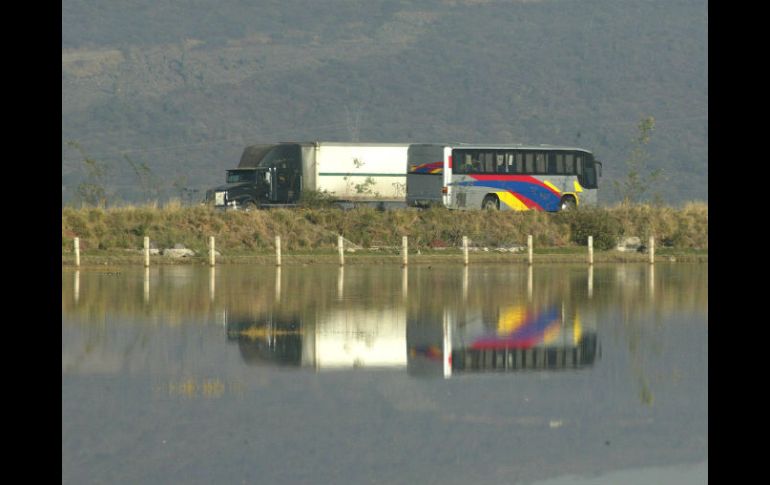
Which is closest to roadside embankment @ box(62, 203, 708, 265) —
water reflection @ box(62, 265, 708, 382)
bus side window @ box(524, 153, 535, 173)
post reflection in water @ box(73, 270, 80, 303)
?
bus side window @ box(524, 153, 535, 173)

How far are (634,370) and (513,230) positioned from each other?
4028 centimetres

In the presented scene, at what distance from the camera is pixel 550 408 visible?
2053cm

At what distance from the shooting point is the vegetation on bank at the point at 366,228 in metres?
58.5

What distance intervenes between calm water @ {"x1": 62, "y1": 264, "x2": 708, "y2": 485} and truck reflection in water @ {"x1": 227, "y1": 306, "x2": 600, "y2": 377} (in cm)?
6

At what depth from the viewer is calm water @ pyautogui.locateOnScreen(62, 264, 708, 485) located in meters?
17.0

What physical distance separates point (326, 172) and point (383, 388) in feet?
165

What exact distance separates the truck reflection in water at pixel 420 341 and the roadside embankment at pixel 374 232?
2414 cm

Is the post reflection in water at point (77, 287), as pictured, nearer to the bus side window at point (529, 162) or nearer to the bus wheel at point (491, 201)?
the bus wheel at point (491, 201)

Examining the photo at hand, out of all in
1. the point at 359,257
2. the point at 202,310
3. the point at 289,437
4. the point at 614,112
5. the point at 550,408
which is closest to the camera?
the point at 289,437

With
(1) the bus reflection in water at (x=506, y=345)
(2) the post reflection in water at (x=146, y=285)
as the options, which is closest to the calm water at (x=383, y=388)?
(1) the bus reflection in water at (x=506, y=345)

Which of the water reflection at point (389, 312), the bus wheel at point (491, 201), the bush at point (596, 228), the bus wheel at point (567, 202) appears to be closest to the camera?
the water reflection at point (389, 312)
